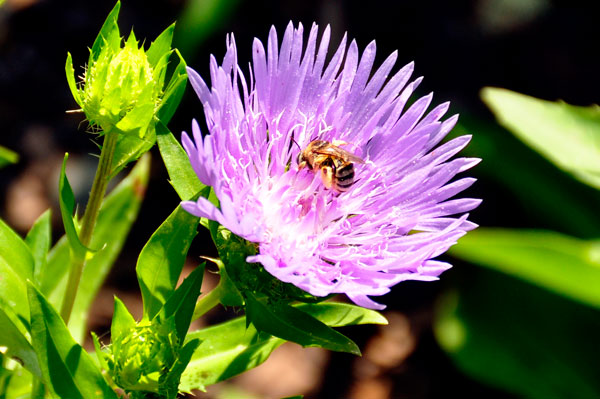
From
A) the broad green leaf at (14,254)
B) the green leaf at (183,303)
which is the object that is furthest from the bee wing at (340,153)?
the broad green leaf at (14,254)

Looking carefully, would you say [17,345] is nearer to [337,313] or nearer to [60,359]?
[60,359]

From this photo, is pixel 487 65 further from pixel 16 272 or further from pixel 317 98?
pixel 16 272

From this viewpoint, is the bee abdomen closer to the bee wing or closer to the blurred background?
the bee wing

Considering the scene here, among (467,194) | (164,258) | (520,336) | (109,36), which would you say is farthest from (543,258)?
(109,36)

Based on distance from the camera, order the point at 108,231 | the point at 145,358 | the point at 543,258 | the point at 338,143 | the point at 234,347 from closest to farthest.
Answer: the point at 145,358, the point at 234,347, the point at 338,143, the point at 108,231, the point at 543,258

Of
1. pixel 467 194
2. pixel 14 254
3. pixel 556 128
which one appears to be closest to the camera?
pixel 14 254

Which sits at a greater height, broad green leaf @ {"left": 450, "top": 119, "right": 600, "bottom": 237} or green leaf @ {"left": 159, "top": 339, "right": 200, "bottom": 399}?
broad green leaf @ {"left": 450, "top": 119, "right": 600, "bottom": 237}

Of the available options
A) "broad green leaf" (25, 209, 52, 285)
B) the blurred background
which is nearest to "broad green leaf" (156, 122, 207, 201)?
"broad green leaf" (25, 209, 52, 285)

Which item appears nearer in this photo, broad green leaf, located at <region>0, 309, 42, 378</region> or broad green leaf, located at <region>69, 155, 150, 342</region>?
broad green leaf, located at <region>0, 309, 42, 378</region>
